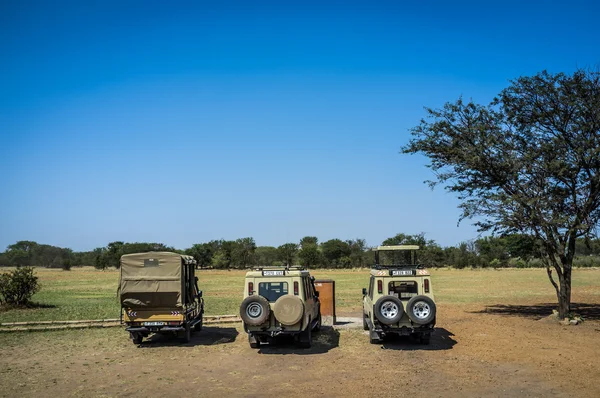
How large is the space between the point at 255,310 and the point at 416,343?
200 inches

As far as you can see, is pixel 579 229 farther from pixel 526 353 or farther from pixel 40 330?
pixel 40 330

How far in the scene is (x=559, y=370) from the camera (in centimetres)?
1176

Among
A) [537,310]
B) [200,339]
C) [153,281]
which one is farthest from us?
[537,310]

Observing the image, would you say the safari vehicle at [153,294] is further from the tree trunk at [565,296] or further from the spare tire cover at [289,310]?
the tree trunk at [565,296]

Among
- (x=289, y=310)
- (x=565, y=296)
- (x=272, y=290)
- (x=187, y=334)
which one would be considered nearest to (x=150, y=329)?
(x=187, y=334)

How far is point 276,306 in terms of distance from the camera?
44.5ft

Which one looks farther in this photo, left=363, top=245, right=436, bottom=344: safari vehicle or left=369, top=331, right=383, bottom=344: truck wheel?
left=369, top=331, right=383, bottom=344: truck wheel

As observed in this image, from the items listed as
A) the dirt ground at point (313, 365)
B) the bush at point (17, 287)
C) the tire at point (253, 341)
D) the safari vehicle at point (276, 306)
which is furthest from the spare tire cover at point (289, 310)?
the bush at point (17, 287)

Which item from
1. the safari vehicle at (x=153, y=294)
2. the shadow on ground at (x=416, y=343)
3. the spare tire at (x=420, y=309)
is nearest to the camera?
the spare tire at (x=420, y=309)

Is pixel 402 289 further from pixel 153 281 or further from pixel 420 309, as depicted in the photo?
pixel 153 281

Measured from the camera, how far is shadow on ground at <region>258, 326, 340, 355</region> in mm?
14211

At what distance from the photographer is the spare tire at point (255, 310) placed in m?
13.6


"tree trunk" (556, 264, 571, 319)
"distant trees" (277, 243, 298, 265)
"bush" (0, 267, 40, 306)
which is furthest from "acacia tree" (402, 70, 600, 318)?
"distant trees" (277, 243, 298, 265)

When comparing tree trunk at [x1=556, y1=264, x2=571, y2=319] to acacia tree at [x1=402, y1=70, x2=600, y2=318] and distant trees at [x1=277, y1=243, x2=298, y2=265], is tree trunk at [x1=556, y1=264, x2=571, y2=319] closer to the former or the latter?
acacia tree at [x1=402, y1=70, x2=600, y2=318]
